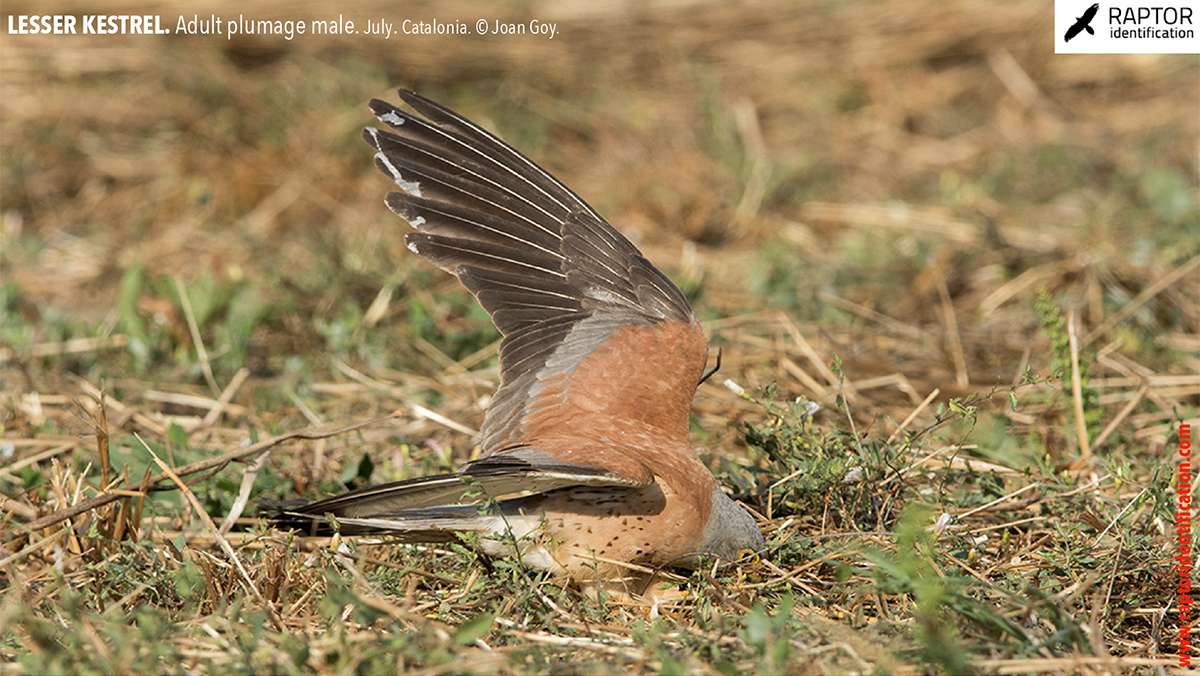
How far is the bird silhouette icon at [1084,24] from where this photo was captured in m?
7.14

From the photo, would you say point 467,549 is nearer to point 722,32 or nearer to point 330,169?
point 330,169

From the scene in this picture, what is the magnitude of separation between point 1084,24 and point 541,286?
611cm

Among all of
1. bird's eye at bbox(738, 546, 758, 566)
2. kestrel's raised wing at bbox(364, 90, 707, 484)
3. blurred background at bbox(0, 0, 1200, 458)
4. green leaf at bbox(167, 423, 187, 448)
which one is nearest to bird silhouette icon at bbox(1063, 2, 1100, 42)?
blurred background at bbox(0, 0, 1200, 458)

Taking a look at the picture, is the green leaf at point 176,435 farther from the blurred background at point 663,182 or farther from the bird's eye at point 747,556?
the bird's eye at point 747,556

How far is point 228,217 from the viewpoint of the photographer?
6.87 meters

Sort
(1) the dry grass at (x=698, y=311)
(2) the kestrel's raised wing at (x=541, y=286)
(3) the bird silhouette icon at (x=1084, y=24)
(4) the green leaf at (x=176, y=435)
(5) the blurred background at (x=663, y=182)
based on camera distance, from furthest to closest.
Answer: (3) the bird silhouette icon at (x=1084, y=24) → (5) the blurred background at (x=663, y=182) → (4) the green leaf at (x=176, y=435) → (2) the kestrel's raised wing at (x=541, y=286) → (1) the dry grass at (x=698, y=311)

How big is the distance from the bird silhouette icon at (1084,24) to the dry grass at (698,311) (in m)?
0.72

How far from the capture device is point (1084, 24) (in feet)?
25.1

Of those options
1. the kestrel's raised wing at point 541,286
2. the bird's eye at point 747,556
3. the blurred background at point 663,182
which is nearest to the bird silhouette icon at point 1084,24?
the blurred background at point 663,182

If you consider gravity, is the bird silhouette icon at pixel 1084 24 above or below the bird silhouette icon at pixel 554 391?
above

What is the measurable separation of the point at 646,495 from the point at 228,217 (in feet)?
16.4

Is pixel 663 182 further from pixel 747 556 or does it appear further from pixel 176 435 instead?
pixel 747 556

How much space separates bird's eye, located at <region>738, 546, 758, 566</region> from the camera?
291 centimetres

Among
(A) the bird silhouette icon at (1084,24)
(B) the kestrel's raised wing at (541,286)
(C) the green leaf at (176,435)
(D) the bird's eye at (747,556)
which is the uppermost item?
(A) the bird silhouette icon at (1084,24)
